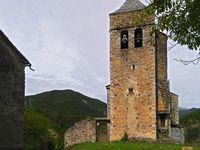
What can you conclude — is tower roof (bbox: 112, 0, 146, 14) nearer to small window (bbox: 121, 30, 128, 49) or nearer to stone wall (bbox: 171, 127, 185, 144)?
small window (bbox: 121, 30, 128, 49)

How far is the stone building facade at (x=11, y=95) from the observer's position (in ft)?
57.2

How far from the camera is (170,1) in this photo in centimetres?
970

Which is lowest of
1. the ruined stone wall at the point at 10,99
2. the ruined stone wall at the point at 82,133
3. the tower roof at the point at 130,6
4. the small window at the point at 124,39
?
the ruined stone wall at the point at 82,133

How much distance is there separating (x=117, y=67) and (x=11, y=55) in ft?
72.4

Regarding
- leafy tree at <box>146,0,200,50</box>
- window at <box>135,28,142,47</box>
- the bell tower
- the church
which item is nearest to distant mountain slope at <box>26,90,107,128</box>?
the church

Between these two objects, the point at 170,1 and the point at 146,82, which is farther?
the point at 146,82

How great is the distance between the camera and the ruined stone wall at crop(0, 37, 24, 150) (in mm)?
17419

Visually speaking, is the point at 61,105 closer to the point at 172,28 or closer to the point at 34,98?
the point at 34,98

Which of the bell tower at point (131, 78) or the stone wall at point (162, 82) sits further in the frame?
the stone wall at point (162, 82)

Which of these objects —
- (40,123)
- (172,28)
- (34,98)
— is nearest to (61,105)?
(34,98)

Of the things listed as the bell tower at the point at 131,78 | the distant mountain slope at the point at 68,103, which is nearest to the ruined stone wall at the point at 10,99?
the bell tower at the point at 131,78

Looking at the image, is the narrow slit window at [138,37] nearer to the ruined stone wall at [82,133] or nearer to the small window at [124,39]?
the small window at [124,39]

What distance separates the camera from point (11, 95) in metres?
17.8

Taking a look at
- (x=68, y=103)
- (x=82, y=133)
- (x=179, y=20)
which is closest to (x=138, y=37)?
(x=82, y=133)
